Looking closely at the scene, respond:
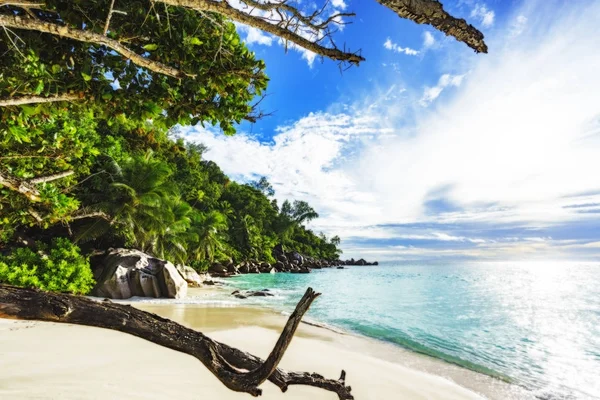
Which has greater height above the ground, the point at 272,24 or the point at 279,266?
the point at 272,24

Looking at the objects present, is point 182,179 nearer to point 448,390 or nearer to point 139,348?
point 139,348

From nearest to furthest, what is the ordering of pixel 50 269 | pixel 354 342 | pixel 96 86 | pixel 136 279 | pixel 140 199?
pixel 96 86
pixel 354 342
pixel 50 269
pixel 136 279
pixel 140 199

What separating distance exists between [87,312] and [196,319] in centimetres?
833

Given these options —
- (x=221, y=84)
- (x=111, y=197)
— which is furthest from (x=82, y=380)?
(x=111, y=197)

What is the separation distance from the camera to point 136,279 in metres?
13.9

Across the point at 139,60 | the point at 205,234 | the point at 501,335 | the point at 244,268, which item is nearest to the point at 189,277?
the point at 205,234

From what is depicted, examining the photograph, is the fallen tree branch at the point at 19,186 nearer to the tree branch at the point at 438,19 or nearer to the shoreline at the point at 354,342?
the tree branch at the point at 438,19

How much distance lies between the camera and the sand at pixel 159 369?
355 centimetres

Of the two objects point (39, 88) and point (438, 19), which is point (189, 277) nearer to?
point (39, 88)

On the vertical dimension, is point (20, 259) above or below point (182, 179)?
below

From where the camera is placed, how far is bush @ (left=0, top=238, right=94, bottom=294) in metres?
10.9

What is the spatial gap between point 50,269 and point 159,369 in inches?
429

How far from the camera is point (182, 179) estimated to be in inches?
1335

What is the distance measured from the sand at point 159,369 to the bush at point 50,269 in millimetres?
6038
